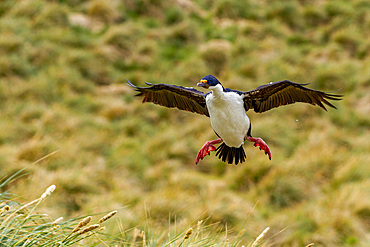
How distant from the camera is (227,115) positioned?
3.78 ft

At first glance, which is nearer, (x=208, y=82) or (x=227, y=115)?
(x=208, y=82)

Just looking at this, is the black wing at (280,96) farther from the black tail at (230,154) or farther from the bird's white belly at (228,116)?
the black tail at (230,154)

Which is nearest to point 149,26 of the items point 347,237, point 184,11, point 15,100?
point 184,11

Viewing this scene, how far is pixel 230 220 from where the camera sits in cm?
462

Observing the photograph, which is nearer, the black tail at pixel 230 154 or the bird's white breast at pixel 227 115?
the bird's white breast at pixel 227 115

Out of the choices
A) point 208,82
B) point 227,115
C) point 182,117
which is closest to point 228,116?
point 227,115

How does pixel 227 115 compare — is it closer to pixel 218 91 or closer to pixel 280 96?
pixel 218 91

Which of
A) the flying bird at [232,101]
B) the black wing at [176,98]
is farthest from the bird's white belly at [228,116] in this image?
the black wing at [176,98]

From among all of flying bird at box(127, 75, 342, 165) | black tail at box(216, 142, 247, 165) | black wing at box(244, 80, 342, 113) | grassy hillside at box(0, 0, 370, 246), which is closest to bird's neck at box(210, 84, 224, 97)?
flying bird at box(127, 75, 342, 165)

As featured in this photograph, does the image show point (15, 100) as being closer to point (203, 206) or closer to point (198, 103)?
point (203, 206)

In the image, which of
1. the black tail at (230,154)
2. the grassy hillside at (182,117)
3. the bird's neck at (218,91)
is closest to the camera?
the bird's neck at (218,91)

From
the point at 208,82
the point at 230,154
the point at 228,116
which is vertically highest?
the point at 208,82

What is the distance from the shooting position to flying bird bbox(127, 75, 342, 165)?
3.75 ft

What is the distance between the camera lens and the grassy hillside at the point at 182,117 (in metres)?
4.70
